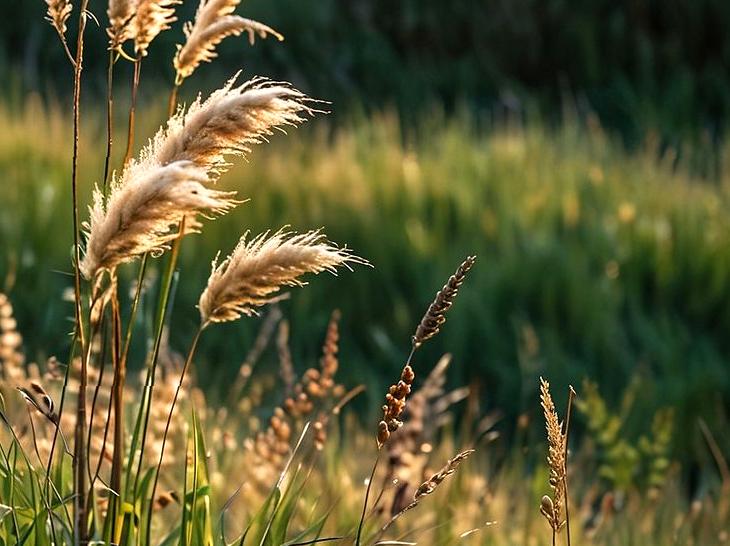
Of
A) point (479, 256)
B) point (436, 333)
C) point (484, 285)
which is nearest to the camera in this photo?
point (436, 333)

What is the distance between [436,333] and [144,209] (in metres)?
1.62

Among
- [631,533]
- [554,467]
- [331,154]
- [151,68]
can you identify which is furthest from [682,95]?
[554,467]

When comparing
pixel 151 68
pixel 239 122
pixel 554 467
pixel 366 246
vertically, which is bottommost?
pixel 151 68

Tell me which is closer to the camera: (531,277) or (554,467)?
(554,467)

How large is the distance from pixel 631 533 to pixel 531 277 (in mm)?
2275

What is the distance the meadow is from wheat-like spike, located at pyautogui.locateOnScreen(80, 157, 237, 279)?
73 centimetres

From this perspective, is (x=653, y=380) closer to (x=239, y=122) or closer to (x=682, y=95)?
(x=239, y=122)

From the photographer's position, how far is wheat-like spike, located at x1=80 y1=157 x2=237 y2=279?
1514mm

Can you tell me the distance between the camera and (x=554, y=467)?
5.61 ft

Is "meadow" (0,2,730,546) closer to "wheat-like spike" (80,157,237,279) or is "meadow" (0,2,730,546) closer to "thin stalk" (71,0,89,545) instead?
"thin stalk" (71,0,89,545)

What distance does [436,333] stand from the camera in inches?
121

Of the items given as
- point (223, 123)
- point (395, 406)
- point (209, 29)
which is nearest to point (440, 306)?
point (395, 406)

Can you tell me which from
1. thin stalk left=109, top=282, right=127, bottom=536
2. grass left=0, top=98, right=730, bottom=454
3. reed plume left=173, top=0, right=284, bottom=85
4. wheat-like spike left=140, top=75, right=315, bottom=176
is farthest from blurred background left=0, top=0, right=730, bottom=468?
wheat-like spike left=140, top=75, right=315, bottom=176

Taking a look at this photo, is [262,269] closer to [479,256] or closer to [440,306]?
[440,306]
